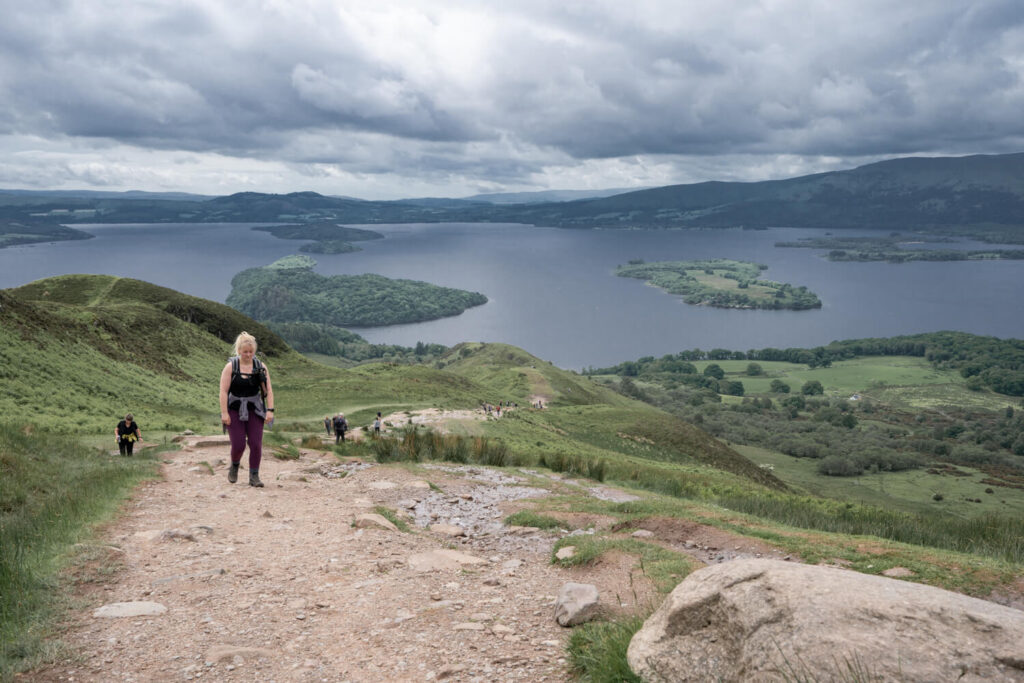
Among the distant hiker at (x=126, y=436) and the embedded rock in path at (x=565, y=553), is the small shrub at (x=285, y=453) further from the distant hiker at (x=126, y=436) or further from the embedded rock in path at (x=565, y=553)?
the embedded rock in path at (x=565, y=553)

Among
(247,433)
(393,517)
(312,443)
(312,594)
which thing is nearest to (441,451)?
(312,443)

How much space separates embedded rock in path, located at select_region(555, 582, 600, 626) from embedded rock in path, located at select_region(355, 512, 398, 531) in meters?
3.93

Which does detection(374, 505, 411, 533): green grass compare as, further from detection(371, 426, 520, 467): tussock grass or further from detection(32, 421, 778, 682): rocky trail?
detection(371, 426, 520, 467): tussock grass

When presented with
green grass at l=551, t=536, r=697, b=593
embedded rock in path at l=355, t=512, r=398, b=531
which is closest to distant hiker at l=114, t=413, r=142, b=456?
embedded rock in path at l=355, t=512, r=398, b=531

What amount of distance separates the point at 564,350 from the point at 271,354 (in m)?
136

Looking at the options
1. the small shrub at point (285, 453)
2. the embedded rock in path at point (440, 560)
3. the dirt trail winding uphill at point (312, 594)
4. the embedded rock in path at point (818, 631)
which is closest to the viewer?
the embedded rock in path at point (818, 631)

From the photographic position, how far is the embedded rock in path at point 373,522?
361 inches

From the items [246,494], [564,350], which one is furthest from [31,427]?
[564,350]

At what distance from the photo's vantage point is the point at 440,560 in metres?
7.91

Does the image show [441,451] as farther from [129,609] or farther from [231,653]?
[231,653]

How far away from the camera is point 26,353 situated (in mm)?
25203

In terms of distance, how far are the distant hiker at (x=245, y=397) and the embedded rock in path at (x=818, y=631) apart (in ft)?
26.0

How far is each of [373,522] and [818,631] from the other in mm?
6785

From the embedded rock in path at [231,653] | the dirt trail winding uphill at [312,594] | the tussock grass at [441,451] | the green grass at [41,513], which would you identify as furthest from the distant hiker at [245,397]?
the embedded rock in path at [231,653]
